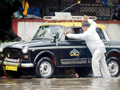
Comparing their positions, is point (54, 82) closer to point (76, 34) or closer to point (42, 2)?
point (76, 34)

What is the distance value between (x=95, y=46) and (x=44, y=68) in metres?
1.70

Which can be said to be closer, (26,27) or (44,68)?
(44,68)

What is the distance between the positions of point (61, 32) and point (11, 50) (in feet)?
5.52

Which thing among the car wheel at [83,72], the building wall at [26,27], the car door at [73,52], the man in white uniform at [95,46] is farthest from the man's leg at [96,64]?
the building wall at [26,27]

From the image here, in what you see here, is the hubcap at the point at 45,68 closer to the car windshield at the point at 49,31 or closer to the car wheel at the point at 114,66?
the car windshield at the point at 49,31

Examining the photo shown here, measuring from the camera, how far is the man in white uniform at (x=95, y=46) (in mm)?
15438

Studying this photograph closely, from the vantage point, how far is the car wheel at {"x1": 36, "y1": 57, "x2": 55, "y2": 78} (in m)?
15.0

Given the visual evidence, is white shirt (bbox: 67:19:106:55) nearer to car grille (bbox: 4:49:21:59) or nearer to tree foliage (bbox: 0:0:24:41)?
car grille (bbox: 4:49:21:59)

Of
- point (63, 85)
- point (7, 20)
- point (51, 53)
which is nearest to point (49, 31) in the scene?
point (51, 53)

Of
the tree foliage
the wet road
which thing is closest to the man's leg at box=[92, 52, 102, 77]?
the wet road

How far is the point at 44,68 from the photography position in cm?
1525

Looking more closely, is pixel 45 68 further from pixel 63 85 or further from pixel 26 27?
pixel 26 27

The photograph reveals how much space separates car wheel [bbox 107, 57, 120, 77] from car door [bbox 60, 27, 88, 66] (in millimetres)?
992

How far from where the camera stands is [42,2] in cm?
2420
